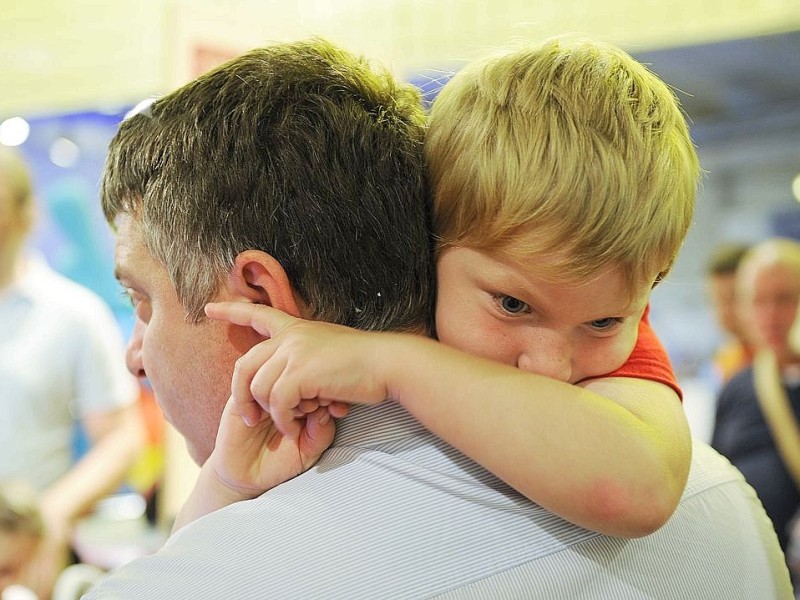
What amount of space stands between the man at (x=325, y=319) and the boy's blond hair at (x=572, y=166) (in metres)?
0.10

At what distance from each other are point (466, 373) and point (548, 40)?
0.43 m

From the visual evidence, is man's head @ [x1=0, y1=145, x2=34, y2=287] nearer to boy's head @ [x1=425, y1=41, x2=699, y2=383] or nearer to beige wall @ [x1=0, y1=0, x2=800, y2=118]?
beige wall @ [x1=0, y1=0, x2=800, y2=118]

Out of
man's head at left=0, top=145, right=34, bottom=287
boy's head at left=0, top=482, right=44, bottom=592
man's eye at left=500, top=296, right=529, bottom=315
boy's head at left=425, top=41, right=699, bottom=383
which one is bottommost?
boy's head at left=0, top=482, right=44, bottom=592

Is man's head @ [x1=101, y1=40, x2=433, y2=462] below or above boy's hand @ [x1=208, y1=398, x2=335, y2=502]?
above

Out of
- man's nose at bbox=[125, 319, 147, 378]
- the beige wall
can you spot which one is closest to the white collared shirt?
man's nose at bbox=[125, 319, 147, 378]

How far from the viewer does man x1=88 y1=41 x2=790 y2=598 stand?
2.82ft

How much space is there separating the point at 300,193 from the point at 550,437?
40 centimetres

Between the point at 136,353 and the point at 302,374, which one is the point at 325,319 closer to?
the point at 302,374

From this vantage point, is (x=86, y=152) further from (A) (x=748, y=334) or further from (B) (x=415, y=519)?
(B) (x=415, y=519)

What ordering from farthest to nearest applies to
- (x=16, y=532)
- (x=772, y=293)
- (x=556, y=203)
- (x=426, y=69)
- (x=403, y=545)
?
(x=426, y=69) < (x=772, y=293) < (x=16, y=532) < (x=556, y=203) < (x=403, y=545)

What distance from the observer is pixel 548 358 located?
1041 millimetres

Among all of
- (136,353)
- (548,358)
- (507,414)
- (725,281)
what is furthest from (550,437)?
(725,281)

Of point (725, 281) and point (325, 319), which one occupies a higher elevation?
point (325, 319)

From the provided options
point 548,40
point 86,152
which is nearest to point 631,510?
point 548,40
